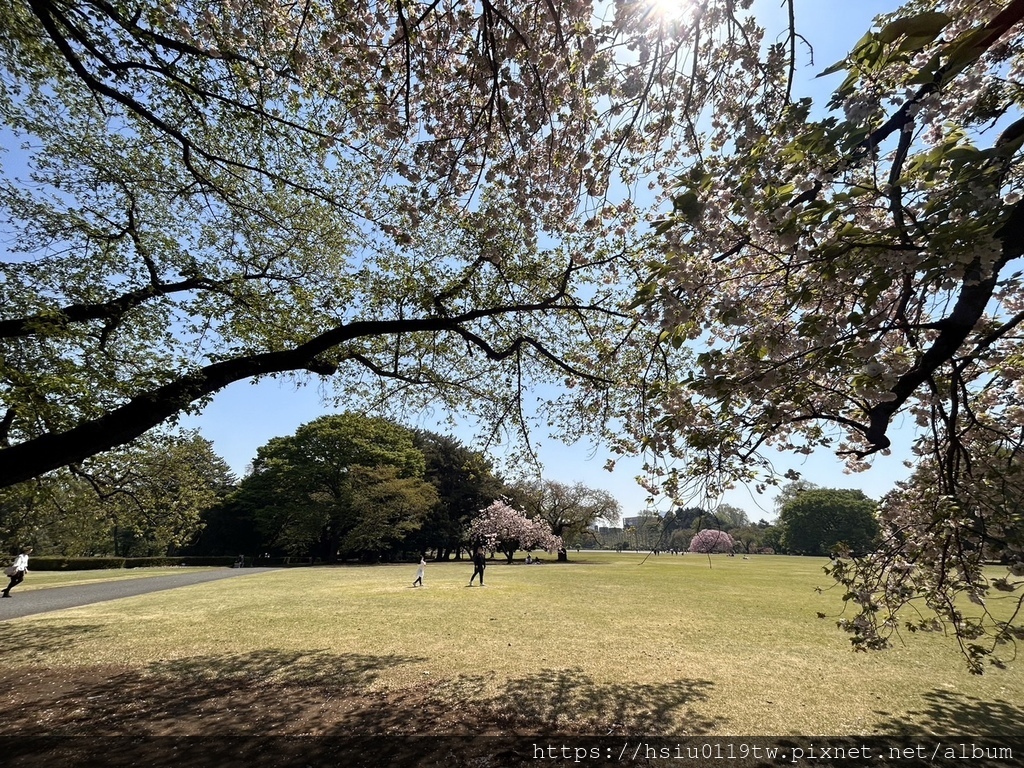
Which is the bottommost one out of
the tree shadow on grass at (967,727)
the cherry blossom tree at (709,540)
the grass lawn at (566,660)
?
the grass lawn at (566,660)

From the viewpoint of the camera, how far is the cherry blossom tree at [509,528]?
4394 cm

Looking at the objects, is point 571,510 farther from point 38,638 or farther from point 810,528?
point 810,528

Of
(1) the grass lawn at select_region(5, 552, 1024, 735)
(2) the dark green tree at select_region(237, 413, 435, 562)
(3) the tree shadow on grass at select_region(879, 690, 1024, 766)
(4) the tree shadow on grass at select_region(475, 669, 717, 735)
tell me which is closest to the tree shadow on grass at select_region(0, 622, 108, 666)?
(1) the grass lawn at select_region(5, 552, 1024, 735)

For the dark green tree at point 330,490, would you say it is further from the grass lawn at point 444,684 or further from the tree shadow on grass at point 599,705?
the tree shadow on grass at point 599,705

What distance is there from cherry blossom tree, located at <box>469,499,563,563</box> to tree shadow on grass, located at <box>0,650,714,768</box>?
1467 inches

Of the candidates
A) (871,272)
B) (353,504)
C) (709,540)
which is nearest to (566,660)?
(871,272)

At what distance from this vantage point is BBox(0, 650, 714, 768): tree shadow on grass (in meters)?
4.52

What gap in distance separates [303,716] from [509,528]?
40.8 metres

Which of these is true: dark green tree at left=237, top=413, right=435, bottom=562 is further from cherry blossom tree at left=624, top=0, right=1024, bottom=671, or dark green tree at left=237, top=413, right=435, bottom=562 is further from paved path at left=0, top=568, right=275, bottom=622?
cherry blossom tree at left=624, top=0, right=1024, bottom=671

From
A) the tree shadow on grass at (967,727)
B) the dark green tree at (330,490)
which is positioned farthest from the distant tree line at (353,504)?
the tree shadow on grass at (967,727)

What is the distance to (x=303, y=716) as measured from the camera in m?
5.48

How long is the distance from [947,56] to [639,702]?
285 inches

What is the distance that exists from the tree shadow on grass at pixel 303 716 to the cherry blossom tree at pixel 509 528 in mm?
37266

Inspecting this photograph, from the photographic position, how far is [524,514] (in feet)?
149
